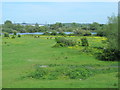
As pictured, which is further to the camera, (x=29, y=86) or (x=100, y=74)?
(x=100, y=74)

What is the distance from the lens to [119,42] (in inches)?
770

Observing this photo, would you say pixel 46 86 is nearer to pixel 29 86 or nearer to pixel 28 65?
pixel 29 86

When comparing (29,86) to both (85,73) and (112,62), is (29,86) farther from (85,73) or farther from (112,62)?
(112,62)

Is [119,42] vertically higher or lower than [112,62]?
higher

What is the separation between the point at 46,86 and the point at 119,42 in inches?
386

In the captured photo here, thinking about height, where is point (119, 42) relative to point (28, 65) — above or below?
above

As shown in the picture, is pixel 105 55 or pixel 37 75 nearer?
pixel 37 75

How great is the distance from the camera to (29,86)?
41.4ft

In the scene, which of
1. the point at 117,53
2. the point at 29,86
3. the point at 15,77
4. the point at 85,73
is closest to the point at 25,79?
the point at 15,77

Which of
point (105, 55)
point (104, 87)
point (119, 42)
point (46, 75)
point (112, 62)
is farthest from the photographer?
point (105, 55)

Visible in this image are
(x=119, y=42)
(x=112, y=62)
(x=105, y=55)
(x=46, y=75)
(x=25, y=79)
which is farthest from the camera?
(x=105, y=55)

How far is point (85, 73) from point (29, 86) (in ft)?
17.3

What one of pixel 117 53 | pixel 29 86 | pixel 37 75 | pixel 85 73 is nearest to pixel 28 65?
pixel 37 75

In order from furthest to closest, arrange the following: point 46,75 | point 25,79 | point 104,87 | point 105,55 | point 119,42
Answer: point 105,55 < point 119,42 < point 46,75 < point 25,79 < point 104,87
